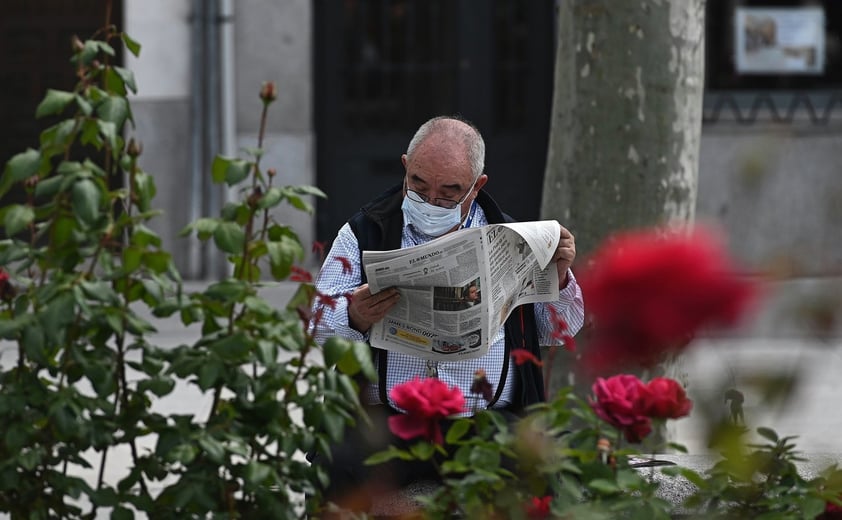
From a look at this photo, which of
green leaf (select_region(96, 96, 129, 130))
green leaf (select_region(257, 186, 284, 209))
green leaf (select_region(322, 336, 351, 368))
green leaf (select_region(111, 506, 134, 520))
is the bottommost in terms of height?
green leaf (select_region(111, 506, 134, 520))

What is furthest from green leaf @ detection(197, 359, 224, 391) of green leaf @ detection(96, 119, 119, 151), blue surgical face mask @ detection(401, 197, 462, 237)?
blue surgical face mask @ detection(401, 197, 462, 237)

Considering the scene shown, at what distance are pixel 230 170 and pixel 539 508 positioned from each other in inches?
25.5

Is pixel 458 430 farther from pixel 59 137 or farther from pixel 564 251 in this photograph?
pixel 564 251

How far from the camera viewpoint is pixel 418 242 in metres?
3.32

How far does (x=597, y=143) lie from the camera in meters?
4.69

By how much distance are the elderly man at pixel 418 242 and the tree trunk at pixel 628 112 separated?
1.39 metres

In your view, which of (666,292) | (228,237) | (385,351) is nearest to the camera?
(666,292)

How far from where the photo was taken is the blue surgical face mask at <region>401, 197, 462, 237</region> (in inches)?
128

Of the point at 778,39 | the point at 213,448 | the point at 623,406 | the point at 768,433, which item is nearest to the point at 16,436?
the point at 213,448

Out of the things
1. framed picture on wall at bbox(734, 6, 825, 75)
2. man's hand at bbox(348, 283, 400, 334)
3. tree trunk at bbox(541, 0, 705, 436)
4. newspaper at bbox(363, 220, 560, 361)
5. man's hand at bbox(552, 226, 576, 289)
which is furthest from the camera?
framed picture on wall at bbox(734, 6, 825, 75)

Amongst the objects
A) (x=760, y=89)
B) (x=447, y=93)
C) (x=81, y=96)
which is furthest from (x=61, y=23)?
(x=81, y=96)

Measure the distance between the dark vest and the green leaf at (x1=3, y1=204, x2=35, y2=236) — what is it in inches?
50.0

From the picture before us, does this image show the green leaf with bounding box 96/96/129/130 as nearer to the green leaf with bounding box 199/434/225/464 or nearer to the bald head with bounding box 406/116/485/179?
the green leaf with bounding box 199/434/225/464

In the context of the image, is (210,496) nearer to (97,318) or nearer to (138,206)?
(97,318)
